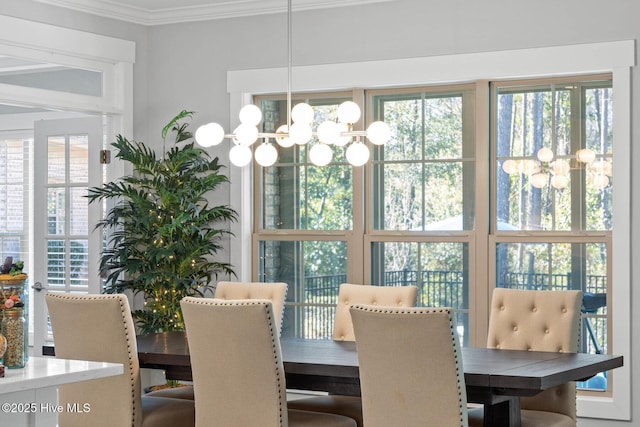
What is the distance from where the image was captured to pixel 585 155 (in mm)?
5586

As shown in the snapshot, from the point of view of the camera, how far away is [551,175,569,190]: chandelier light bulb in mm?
5637

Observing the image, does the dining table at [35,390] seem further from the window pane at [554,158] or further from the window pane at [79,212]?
the window pane at [79,212]

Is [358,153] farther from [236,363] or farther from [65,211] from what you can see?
[65,211]

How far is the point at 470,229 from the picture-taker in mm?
5898

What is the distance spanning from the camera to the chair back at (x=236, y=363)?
3.87 m

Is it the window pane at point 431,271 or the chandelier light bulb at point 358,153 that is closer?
the chandelier light bulb at point 358,153

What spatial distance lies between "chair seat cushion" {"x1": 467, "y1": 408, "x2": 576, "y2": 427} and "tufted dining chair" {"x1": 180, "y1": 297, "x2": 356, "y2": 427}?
32.5 inches

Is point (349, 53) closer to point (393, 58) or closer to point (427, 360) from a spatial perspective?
point (393, 58)

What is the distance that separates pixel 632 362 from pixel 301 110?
2442 mm

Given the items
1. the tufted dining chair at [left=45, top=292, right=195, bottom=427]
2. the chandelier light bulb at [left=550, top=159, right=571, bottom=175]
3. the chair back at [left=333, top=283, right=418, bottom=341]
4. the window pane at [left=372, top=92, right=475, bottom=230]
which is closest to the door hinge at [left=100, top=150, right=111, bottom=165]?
the window pane at [left=372, top=92, right=475, bottom=230]

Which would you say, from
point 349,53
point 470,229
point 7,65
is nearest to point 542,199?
point 470,229

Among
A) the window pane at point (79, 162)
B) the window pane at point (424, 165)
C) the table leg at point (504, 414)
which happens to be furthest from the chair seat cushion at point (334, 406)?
the window pane at point (79, 162)

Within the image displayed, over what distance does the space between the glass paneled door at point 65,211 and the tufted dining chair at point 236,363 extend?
2.74 meters

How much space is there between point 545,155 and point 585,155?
233 millimetres
